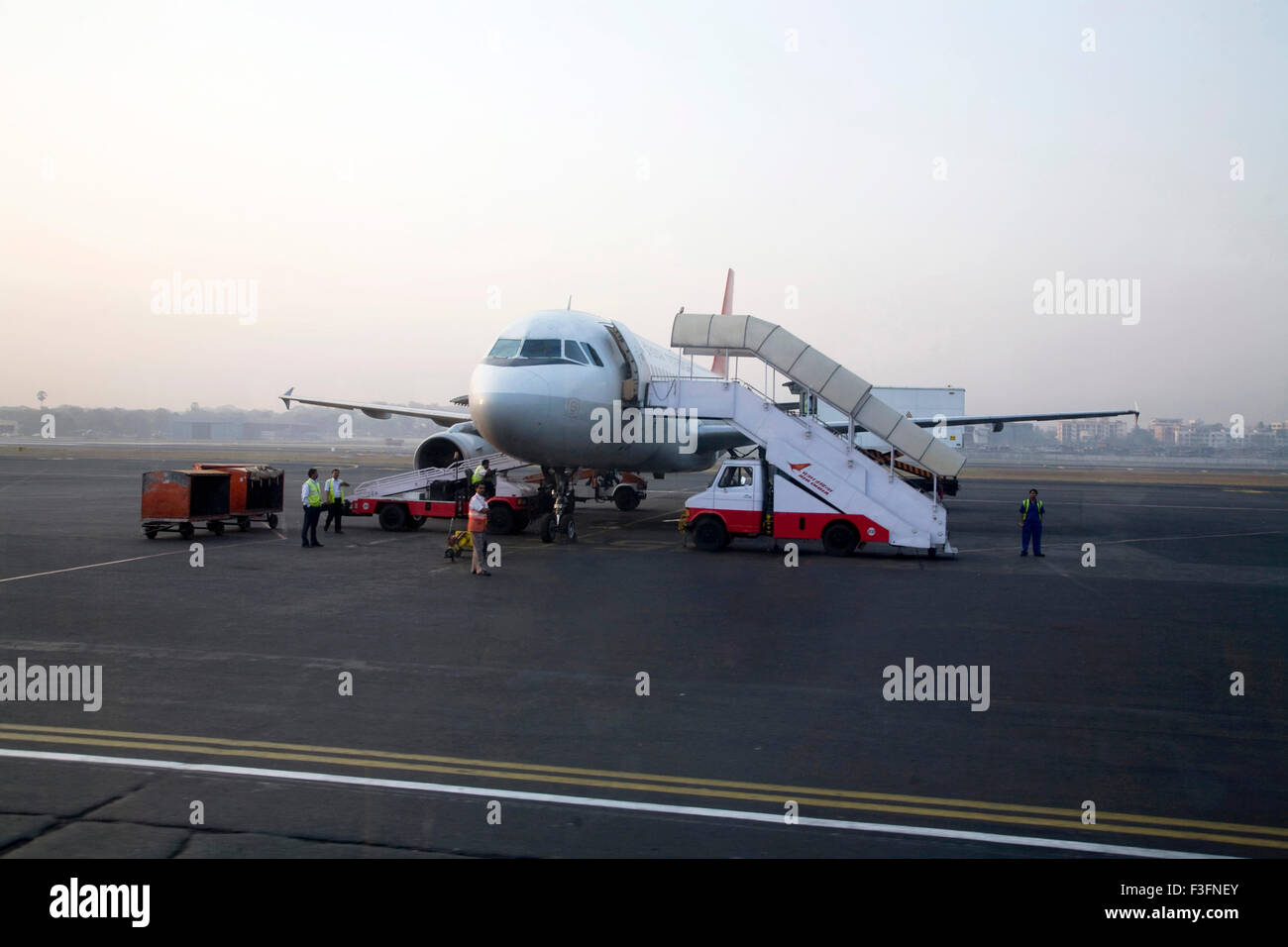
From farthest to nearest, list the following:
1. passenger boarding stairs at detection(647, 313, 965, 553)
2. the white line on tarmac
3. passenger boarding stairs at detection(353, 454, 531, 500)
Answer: the white line on tarmac < passenger boarding stairs at detection(353, 454, 531, 500) < passenger boarding stairs at detection(647, 313, 965, 553)

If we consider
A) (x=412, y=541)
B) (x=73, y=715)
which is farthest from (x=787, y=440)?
(x=73, y=715)

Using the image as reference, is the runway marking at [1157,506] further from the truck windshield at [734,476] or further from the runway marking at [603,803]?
the runway marking at [603,803]

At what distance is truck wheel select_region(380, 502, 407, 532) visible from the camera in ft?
85.8

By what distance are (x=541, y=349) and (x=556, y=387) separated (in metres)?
1.19

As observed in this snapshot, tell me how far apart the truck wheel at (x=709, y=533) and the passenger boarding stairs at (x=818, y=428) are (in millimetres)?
1919

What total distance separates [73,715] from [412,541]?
14852mm

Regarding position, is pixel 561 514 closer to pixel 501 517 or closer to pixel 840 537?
pixel 501 517

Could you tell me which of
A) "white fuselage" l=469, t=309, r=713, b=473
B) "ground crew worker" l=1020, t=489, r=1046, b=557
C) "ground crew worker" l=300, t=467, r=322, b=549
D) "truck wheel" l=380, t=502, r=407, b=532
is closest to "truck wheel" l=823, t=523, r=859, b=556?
"ground crew worker" l=1020, t=489, r=1046, b=557

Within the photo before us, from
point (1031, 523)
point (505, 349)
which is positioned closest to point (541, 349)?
point (505, 349)

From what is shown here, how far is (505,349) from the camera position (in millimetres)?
22062

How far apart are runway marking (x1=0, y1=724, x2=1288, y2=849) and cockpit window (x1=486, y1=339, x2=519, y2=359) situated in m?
14.5

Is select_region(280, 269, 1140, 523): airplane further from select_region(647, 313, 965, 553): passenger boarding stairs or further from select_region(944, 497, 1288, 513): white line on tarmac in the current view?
select_region(944, 497, 1288, 513): white line on tarmac

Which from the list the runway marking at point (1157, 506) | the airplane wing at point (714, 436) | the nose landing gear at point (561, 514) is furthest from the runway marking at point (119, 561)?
the runway marking at point (1157, 506)
